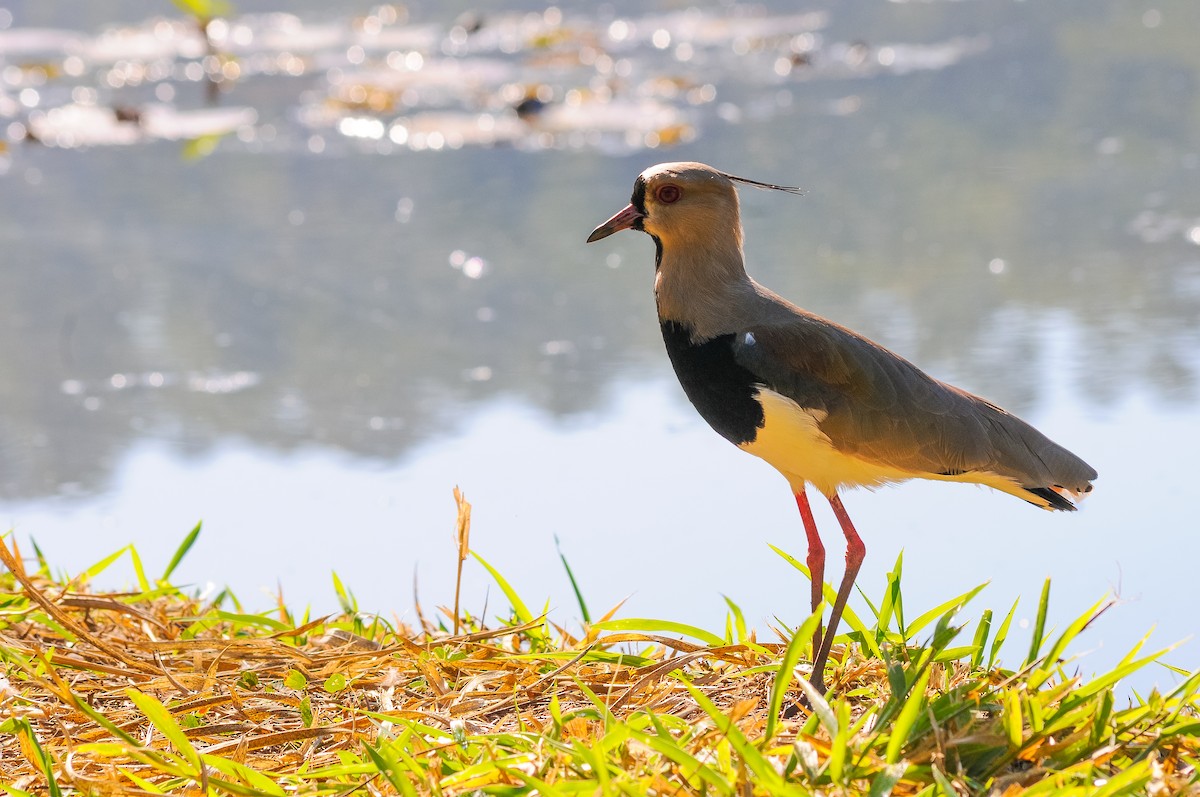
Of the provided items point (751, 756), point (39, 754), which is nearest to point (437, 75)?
point (39, 754)

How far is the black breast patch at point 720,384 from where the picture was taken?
224 centimetres

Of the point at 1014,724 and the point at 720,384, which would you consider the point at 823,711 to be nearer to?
the point at 1014,724

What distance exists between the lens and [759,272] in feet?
16.5

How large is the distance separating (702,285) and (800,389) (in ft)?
0.80

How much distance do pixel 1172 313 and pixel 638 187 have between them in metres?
2.60

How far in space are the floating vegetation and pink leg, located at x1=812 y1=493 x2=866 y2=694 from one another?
15.0 ft

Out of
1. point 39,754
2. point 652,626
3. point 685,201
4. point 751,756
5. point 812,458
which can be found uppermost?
point 685,201

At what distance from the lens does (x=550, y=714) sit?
82.4 inches

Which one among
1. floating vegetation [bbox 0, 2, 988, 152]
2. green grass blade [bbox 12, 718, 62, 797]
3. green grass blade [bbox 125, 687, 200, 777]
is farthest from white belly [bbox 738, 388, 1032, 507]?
floating vegetation [bbox 0, 2, 988, 152]

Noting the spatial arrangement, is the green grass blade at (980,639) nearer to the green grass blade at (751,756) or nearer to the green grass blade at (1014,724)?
the green grass blade at (1014,724)

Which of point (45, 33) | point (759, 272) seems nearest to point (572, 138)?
point (759, 272)

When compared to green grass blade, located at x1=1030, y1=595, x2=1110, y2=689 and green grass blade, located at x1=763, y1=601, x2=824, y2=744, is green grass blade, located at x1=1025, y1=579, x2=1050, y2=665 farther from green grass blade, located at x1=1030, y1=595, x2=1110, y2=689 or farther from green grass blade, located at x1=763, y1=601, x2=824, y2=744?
green grass blade, located at x1=763, y1=601, x2=824, y2=744

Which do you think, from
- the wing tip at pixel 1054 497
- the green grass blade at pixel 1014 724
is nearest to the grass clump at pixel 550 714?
the green grass blade at pixel 1014 724

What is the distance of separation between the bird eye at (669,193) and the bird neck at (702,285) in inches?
2.6
